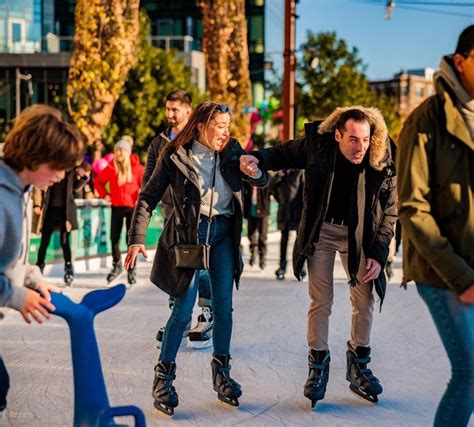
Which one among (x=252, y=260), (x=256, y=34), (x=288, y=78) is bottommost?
(x=252, y=260)

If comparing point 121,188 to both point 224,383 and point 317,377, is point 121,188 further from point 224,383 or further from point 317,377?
point 317,377

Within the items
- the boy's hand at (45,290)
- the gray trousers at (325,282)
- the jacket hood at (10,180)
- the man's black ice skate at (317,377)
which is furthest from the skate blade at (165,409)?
the jacket hood at (10,180)

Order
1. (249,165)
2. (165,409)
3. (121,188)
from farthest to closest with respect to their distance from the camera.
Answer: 1. (121,188)
2. (249,165)
3. (165,409)

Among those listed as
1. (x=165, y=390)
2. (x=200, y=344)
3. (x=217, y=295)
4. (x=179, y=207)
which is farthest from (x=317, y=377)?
(x=200, y=344)

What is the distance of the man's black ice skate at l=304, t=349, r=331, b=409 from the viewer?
4.93 meters

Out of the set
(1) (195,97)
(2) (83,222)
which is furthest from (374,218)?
(1) (195,97)

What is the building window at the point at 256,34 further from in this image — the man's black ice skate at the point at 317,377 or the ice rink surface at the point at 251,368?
the man's black ice skate at the point at 317,377

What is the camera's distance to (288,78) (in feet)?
62.0

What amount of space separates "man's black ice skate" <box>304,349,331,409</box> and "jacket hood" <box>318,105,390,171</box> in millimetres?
1082

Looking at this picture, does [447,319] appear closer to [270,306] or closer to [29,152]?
[29,152]

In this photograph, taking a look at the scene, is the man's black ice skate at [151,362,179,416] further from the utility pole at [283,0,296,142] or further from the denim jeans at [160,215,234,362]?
the utility pole at [283,0,296,142]

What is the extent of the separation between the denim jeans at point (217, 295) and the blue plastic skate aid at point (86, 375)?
5.37ft

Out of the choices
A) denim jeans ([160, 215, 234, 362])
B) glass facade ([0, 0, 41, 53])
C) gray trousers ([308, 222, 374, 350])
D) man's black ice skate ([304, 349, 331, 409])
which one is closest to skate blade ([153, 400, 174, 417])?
denim jeans ([160, 215, 234, 362])

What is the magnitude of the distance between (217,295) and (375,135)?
122 centimetres
